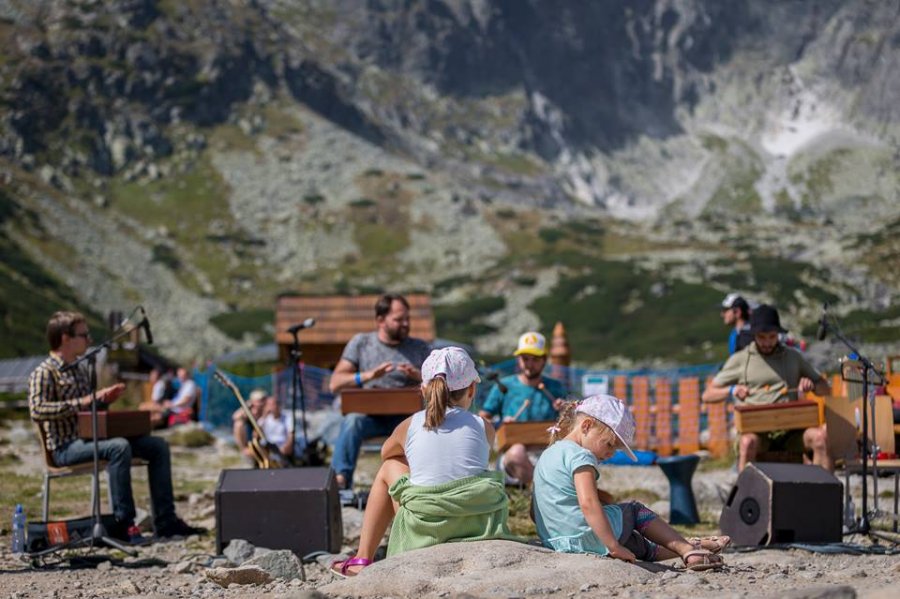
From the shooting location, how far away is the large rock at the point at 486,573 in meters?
5.39

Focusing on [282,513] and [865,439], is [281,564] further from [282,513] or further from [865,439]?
[865,439]

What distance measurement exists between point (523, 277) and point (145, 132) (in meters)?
46.4

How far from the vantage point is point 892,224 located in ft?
422

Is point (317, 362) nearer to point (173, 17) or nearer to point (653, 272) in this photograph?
point (653, 272)

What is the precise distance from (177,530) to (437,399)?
3.69 metres

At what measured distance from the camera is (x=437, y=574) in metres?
5.65

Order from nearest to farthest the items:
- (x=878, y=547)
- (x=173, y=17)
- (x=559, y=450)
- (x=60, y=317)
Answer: (x=559, y=450), (x=878, y=547), (x=60, y=317), (x=173, y=17)

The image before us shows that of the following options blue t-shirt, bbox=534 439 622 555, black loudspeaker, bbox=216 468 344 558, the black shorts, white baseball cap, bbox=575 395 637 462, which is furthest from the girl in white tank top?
black loudspeaker, bbox=216 468 344 558

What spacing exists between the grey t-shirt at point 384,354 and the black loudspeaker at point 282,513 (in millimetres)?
2016

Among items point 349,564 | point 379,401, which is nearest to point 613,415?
point 349,564

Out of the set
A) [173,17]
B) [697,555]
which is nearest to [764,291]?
[173,17]

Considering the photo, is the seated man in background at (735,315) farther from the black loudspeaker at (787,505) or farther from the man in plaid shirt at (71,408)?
the man in plaid shirt at (71,408)

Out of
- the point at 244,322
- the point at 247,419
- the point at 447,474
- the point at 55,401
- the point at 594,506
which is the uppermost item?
the point at 244,322

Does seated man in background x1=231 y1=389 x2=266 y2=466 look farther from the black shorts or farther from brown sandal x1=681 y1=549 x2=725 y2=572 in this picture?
brown sandal x1=681 y1=549 x2=725 y2=572
